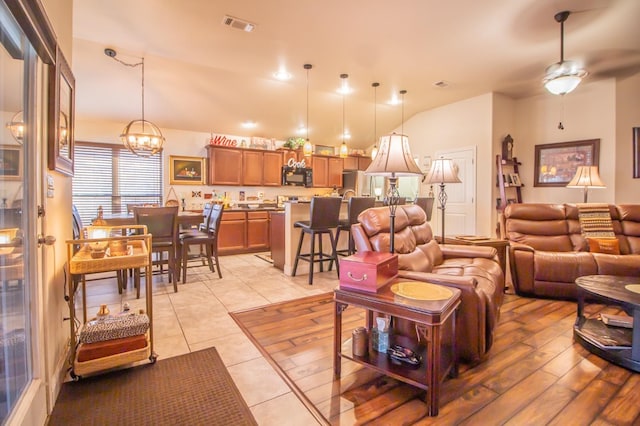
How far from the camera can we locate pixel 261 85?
4.98 metres

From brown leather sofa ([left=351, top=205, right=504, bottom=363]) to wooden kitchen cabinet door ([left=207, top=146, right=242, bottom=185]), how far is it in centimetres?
405

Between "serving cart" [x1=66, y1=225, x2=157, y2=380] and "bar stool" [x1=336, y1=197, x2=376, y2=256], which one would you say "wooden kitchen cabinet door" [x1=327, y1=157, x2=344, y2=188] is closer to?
"bar stool" [x1=336, y1=197, x2=376, y2=256]

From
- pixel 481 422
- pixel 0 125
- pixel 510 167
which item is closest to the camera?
pixel 0 125

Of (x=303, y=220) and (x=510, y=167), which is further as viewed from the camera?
(x=510, y=167)

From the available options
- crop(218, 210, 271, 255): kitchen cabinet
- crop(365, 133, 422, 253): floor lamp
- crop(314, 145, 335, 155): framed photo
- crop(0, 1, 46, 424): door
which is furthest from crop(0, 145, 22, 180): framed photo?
crop(314, 145, 335, 155): framed photo

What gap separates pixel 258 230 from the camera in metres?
6.09

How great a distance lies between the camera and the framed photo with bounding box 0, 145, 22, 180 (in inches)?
47.9

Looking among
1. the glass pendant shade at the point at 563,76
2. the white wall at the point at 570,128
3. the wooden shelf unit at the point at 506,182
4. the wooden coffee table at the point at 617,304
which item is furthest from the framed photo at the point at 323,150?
the wooden coffee table at the point at 617,304

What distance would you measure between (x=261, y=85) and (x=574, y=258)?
184 inches

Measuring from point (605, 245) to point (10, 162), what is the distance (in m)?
4.87

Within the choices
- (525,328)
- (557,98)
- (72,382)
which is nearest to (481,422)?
(525,328)

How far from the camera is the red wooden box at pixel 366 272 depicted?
1781 millimetres

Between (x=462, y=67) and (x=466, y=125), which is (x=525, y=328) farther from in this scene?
(x=466, y=125)

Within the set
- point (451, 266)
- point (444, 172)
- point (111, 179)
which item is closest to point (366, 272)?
point (451, 266)
